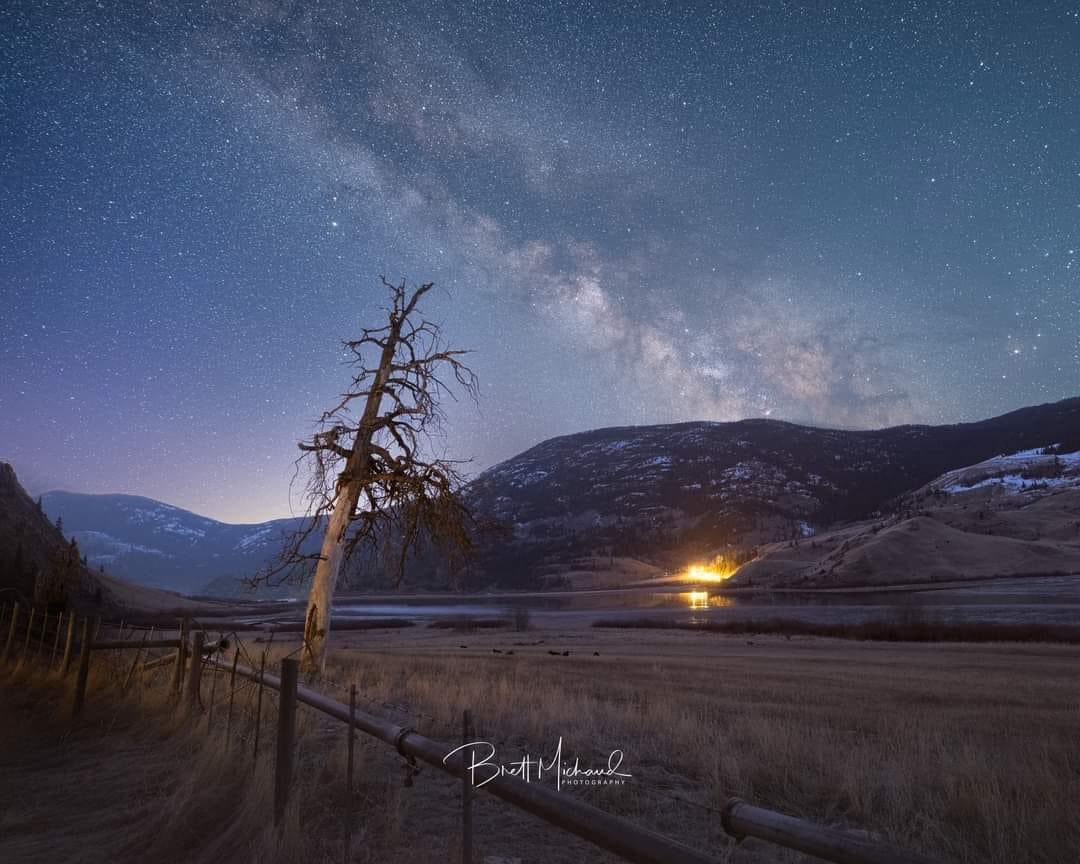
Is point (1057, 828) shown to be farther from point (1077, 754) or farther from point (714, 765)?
point (1077, 754)

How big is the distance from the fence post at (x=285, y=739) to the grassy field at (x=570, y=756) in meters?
0.23

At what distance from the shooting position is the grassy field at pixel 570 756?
6238 mm

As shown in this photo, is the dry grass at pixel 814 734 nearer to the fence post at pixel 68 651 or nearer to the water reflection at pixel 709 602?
the fence post at pixel 68 651

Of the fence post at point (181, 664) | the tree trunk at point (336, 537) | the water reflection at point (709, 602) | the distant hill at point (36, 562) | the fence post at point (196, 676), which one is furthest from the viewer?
the water reflection at point (709, 602)

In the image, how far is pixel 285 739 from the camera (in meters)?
6.56

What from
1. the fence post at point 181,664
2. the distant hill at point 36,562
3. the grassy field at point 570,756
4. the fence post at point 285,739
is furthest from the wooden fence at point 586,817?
the distant hill at point 36,562

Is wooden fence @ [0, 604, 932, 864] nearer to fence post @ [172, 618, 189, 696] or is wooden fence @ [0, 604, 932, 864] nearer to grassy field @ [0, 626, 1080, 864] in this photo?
grassy field @ [0, 626, 1080, 864]

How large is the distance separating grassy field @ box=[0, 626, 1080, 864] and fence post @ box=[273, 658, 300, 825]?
23 cm

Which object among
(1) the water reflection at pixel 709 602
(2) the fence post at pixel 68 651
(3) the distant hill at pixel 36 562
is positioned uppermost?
(3) the distant hill at pixel 36 562

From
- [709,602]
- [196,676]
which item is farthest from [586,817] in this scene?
[709,602]

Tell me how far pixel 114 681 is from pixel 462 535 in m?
A: 8.23

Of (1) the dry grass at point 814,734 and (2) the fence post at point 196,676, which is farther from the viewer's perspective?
(2) the fence post at point 196,676

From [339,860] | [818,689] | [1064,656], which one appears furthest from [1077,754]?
[1064,656]

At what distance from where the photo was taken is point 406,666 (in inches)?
822
